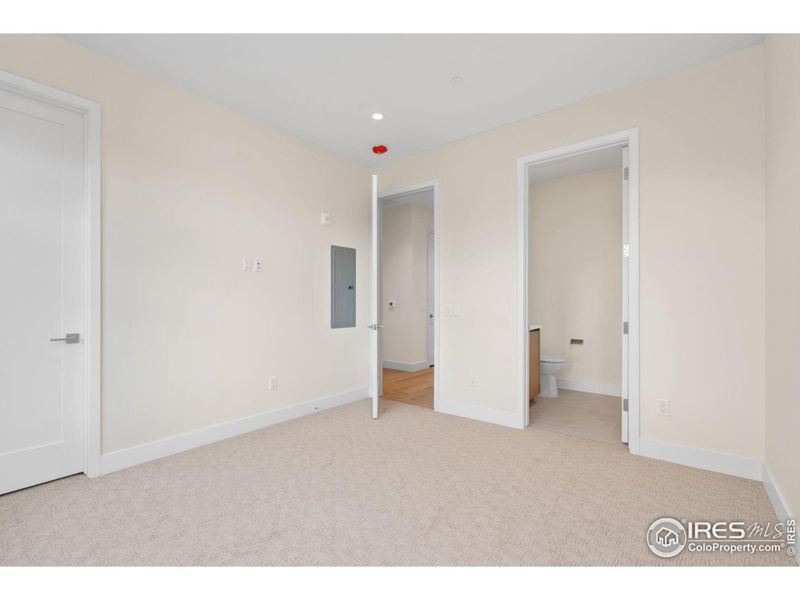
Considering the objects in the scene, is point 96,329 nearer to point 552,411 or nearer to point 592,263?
point 552,411

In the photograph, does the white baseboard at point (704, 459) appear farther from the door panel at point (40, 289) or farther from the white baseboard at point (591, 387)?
the door panel at point (40, 289)

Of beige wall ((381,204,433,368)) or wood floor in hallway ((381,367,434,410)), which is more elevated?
beige wall ((381,204,433,368))

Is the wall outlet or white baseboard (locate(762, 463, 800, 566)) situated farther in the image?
the wall outlet

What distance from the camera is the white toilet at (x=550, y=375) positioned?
4.36 m

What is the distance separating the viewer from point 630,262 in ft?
9.09

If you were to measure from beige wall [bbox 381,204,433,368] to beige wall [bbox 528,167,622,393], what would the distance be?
1.83m

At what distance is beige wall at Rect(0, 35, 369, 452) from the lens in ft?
8.15

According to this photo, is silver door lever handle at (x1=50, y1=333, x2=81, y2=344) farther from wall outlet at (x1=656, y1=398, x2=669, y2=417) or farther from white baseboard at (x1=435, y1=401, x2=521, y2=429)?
wall outlet at (x1=656, y1=398, x2=669, y2=417)

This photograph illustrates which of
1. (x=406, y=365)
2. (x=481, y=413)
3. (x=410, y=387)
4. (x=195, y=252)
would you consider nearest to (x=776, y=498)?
(x=481, y=413)

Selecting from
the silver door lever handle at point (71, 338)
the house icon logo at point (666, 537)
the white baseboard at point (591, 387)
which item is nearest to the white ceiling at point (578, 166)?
the white baseboard at point (591, 387)

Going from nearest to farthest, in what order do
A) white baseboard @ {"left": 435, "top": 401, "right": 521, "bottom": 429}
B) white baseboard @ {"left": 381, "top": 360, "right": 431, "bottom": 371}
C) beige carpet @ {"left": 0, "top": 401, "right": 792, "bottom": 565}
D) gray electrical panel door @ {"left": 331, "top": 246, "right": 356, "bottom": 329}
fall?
1. beige carpet @ {"left": 0, "top": 401, "right": 792, "bottom": 565}
2. white baseboard @ {"left": 435, "top": 401, "right": 521, "bottom": 429}
3. gray electrical panel door @ {"left": 331, "top": 246, "right": 356, "bottom": 329}
4. white baseboard @ {"left": 381, "top": 360, "right": 431, "bottom": 371}

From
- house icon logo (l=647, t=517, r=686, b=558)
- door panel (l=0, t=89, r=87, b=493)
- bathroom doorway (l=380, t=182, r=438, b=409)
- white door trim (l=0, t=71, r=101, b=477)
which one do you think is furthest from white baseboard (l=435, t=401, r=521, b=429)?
door panel (l=0, t=89, r=87, b=493)

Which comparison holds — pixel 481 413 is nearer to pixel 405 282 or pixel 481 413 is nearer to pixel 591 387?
pixel 591 387

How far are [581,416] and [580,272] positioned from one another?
195cm
